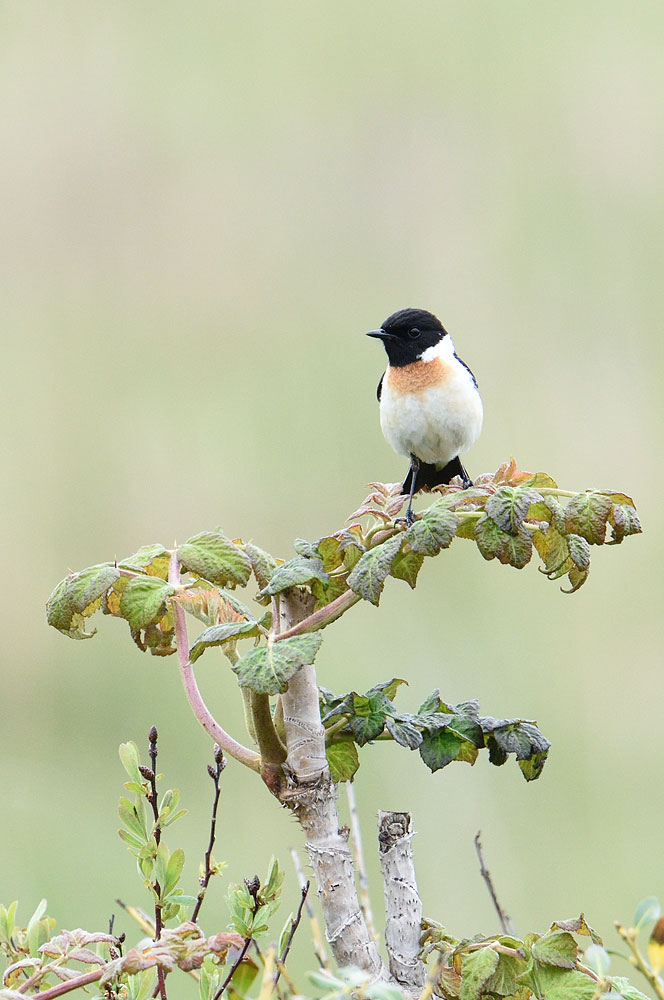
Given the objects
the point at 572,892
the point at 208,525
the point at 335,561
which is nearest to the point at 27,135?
the point at 208,525

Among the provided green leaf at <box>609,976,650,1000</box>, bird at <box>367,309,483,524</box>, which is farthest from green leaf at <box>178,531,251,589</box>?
bird at <box>367,309,483,524</box>

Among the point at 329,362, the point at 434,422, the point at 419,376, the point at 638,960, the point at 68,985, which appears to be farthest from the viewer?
the point at 329,362

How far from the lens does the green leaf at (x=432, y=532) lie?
97 centimetres

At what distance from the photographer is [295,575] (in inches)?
39.3

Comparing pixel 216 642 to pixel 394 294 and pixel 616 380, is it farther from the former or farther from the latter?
pixel 394 294

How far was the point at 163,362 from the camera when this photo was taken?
15.6ft

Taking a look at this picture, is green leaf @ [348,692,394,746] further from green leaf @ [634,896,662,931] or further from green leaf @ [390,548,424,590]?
green leaf @ [634,896,662,931]

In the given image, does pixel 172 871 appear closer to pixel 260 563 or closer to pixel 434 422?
pixel 260 563

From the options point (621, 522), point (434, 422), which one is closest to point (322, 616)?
point (621, 522)

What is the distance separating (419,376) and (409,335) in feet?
0.45

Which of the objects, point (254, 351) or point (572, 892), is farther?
point (254, 351)

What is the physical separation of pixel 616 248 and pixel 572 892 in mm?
2562

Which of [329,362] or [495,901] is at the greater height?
[329,362]

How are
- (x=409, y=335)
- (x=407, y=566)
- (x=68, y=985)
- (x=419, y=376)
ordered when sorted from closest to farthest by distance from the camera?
(x=68, y=985) < (x=407, y=566) < (x=419, y=376) < (x=409, y=335)
